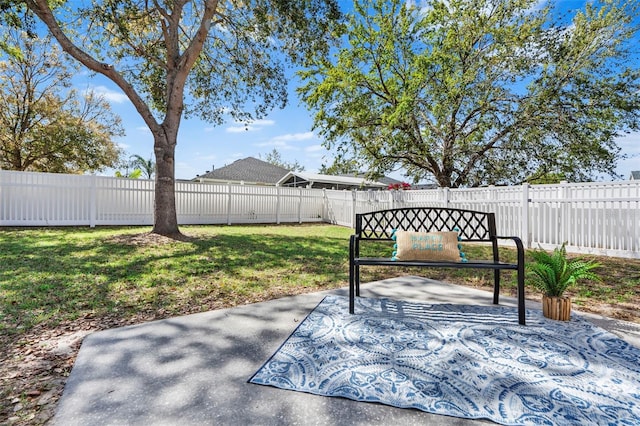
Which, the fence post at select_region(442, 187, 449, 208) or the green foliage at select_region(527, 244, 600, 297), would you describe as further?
the fence post at select_region(442, 187, 449, 208)

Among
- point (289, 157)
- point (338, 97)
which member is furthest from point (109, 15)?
point (289, 157)

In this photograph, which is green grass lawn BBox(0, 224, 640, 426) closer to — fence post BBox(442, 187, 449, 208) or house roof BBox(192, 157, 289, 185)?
fence post BBox(442, 187, 449, 208)

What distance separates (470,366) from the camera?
1899mm

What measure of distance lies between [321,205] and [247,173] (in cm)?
1020

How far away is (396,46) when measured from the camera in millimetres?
11656

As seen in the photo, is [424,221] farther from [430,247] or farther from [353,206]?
[353,206]

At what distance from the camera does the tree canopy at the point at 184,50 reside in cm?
713

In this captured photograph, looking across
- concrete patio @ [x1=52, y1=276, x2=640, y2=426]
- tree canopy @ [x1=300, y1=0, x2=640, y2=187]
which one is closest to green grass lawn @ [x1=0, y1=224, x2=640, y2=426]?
concrete patio @ [x1=52, y1=276, x2=640, y2=426]

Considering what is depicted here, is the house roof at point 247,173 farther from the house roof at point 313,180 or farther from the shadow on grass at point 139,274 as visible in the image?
the shadow on grass at point 139,274

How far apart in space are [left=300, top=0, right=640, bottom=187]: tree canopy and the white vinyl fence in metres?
2.69

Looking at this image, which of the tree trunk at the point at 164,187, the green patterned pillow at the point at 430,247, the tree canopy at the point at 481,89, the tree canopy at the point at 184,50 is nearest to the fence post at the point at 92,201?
the tree canopy at the point at 184,50

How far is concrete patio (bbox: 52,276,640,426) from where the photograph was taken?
1.44 metres

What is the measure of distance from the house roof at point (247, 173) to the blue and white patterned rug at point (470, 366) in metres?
19.2

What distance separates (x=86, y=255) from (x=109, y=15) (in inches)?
210
